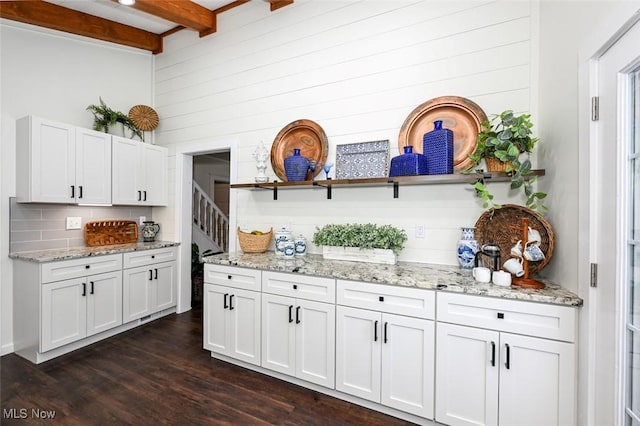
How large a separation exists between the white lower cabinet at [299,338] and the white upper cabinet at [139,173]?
2.43 meters

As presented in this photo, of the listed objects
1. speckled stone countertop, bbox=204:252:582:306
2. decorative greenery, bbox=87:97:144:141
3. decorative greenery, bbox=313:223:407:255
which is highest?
decorative greenery, bbox=87:97:144:141

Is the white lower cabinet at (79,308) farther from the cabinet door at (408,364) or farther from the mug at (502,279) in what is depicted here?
the mug at (502,279)

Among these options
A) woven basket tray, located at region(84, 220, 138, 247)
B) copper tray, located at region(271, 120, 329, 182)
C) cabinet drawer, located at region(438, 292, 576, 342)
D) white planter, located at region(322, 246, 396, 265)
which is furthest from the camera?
woven basket tray, located at region(84, 220, 138, 247)

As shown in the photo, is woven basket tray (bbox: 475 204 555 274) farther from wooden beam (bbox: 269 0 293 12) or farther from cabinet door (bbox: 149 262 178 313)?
Answer: cabinet door (bbox: 149 262 178 313)

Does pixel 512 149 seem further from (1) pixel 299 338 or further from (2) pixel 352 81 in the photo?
(1) pixel 299 338

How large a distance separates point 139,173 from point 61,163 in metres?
0.82

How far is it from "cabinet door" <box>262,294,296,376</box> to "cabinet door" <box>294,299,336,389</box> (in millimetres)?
55

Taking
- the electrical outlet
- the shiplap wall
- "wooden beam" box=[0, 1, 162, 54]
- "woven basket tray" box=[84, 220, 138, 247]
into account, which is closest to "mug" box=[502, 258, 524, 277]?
the shiplap wall

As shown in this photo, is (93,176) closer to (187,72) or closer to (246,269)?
(187,72)

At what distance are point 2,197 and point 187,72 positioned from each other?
7.88 ft

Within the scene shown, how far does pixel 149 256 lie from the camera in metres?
3.50

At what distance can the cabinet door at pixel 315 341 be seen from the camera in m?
2.12

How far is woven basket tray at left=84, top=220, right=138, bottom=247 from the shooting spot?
11.0 feet

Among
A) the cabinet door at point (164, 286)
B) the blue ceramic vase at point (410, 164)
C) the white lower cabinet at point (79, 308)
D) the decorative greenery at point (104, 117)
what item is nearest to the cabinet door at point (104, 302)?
the white lower cabinet at point (79, 308)
